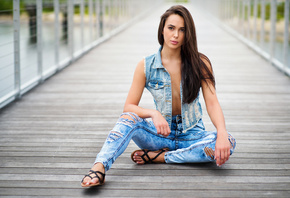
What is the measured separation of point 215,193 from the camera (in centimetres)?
221

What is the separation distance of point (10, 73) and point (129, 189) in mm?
2684

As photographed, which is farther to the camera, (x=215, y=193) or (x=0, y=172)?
(x=0, y=172)

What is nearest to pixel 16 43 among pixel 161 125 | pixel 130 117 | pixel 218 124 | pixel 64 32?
pixel 130 117

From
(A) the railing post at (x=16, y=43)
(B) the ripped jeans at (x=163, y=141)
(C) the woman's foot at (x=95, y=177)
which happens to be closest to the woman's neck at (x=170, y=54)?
(B) the ripped jeans at (x=163, y=141)

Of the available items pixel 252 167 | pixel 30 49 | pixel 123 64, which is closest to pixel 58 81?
pixel 30 49

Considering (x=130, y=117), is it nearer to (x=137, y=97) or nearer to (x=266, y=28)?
(x=137, y=97)

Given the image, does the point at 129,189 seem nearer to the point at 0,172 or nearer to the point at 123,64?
the point at 0,172

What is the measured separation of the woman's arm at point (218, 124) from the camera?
2344mm

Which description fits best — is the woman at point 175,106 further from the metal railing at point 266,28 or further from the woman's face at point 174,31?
the metal railing at point 266,28

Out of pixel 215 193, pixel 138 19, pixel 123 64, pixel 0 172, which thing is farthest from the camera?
pixel 138 19

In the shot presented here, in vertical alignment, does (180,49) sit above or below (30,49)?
above

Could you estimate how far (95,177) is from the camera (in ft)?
7.26

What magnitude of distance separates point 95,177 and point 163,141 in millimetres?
577

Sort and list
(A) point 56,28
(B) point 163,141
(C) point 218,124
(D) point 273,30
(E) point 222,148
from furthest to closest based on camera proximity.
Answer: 1. (D) point 273,30
2. (A) point 56,28
3. (B) point 163,141
4. (C) point 218,124
5. (E) point 222,148
